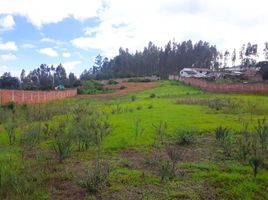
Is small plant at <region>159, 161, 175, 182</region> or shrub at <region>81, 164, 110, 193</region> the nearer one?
shrub at <region>81, 164, 110, 193</region>

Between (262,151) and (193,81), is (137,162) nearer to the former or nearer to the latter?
(262,151)

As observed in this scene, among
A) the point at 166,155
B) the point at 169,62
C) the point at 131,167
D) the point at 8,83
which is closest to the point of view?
the point at 131,167

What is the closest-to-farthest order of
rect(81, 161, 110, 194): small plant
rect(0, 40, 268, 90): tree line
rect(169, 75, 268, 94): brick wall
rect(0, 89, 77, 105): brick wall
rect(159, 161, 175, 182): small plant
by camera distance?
1. rect(81, 161, 110, 194): small plant
2. rect(159, 161, 175, 182): small plant
3. rect(0, 89, 77, 105): brick wall
4. rect(169, 75, 268, 94): brick wall
5. rect(0, 40, 268, 90): tree line

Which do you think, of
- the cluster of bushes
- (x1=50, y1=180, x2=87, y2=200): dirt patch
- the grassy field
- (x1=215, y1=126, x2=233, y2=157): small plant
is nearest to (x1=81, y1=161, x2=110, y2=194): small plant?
the grassy field

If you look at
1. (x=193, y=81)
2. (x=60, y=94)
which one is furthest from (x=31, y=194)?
(x=193, y=81)

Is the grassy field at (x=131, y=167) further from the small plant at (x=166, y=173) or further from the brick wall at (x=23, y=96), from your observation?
the brick wall at (x=23, y=96)

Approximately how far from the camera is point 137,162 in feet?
33.8

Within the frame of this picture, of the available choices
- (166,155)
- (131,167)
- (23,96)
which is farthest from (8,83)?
(131,167)

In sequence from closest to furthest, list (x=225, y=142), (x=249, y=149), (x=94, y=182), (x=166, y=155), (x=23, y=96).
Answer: (x=94, y=182) < (x=249, y=149) < (x=166, y=155) < (x=225, y=142) < (x=23, y=96)

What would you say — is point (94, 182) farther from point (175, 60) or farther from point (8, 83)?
point (175, 60)

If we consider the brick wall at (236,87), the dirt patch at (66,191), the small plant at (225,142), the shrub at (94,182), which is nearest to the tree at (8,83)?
the brick wall at (236,87)

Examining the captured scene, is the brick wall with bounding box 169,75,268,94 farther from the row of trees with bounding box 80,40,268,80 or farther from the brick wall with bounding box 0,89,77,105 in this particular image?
the row of trees with bounding box 80,40,268,80

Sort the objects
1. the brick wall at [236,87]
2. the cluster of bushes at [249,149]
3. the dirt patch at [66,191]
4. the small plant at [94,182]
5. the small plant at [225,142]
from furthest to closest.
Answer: the brick wall at [236,87]
the small plant at [225,142]
the cluster of bushes at [249,149]
the small plant at [94,182]
the dirt patch at [66,191]

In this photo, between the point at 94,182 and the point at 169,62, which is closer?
the point at 94,182
